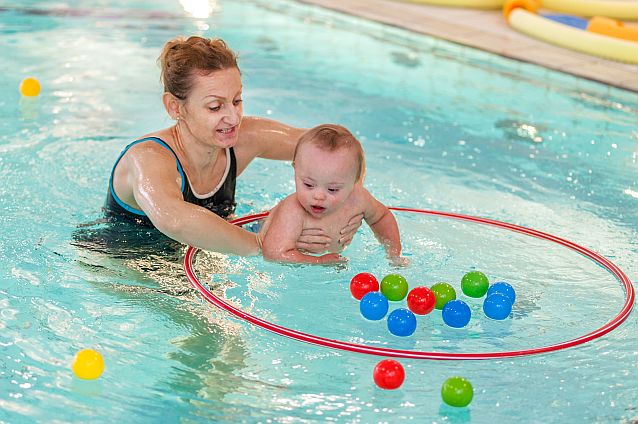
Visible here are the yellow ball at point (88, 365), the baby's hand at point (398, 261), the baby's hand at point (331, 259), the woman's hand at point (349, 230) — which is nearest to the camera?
the yellow ball at point (88, 365)

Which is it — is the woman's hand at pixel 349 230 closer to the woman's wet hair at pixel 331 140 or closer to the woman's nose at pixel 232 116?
the woman's wet hair at pixel 331 140

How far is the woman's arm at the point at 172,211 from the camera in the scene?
3664 mm

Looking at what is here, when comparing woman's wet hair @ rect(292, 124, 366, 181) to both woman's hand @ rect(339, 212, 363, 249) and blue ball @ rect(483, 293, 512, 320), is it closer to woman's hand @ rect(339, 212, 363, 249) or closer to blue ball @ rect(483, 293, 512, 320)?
woman's hand @ rect(339, 212, 363, 249)

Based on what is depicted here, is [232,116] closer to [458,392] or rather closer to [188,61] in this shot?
[188,61]

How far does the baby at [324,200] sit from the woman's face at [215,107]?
299 millimetres

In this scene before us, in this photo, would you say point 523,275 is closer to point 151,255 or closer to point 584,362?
point 584,362

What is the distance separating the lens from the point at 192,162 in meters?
4.17

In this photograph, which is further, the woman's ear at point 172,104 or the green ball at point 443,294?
the woman's ear at point 172,104

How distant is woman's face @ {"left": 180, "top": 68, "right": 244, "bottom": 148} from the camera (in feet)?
12.7

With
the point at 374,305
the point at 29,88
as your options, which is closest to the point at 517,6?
the point at 29,88

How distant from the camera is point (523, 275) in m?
4.33

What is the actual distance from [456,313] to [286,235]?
781 mm

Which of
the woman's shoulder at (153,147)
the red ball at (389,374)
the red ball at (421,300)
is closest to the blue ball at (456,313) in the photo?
the red ball at (421,300)

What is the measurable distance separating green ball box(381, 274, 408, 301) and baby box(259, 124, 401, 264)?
11.2 inches
